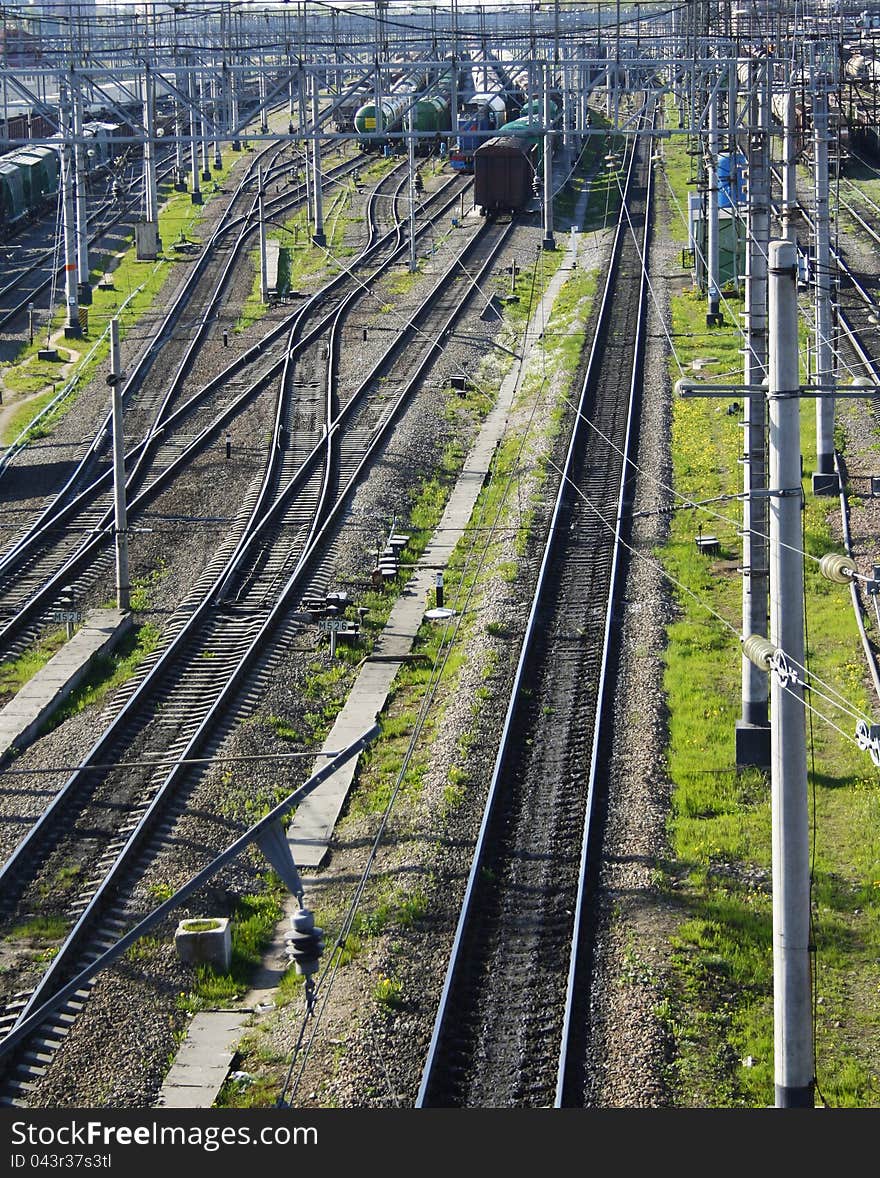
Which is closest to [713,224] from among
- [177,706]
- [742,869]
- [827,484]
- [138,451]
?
[827,484]

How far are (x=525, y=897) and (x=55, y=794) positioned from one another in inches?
211

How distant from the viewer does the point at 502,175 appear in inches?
2183

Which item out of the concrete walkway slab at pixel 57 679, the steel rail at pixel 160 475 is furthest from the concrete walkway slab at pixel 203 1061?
the steel rail at pixel 160 475

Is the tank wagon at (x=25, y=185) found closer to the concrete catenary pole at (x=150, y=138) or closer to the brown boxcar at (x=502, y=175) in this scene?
the concrete catenary pole at (x=150, y=138)

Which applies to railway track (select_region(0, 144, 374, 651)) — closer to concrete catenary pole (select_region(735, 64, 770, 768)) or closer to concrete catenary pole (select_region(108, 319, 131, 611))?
concrete catenary pole (select_region(108, 319, 131, 611))

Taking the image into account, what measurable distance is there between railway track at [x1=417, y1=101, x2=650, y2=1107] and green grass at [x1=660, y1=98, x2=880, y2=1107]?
0.83 meters

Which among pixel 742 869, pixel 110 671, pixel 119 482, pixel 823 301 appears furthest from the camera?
pixel 823 301

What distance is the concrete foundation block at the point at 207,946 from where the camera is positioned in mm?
14242

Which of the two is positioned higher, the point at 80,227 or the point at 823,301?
the point at 80,227

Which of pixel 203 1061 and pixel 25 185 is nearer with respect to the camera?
pixel 203 1061

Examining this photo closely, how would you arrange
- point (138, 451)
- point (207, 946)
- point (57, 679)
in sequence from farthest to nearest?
point (138, 451) → point (57, 679) → point (207, 946)

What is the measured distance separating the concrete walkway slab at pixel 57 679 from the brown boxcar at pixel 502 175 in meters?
35.4

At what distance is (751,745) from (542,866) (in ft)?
10.5

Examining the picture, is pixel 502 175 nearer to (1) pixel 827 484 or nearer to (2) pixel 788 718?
(1) pixel 827 484
